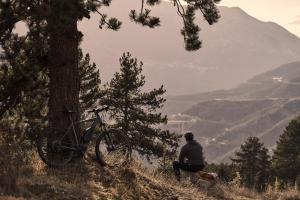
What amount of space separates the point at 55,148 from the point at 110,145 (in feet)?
4.71

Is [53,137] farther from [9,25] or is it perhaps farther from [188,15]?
[188,15]

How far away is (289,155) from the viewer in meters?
60.4

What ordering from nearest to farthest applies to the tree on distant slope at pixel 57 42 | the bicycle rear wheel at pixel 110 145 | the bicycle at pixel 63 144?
the tree on distant slope at pixel 57 42 < the bicycle at pixel 63 144 < the bicycle rear wheel at pixel 110 145

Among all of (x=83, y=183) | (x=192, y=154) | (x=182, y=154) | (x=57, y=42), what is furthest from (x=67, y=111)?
(x=192, y=154)

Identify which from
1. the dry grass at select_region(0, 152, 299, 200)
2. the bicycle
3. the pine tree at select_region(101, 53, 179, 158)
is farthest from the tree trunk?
the pine tree at select_region(101, 53, 179, 158)

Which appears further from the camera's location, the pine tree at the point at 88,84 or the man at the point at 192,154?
the pine tree at the point at 88,84

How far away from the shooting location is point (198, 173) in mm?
13227

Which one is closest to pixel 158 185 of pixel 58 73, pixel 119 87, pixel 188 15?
pixel 58 73

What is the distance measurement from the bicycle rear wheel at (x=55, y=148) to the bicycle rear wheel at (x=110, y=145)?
0.65m

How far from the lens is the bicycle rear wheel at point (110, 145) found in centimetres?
994

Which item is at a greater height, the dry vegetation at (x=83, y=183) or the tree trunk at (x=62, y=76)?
the tree trunk at (x=62, y=76)

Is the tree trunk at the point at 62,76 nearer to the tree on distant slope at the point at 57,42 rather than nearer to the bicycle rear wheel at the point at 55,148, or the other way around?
the tree on distant slope at the point at 57,42

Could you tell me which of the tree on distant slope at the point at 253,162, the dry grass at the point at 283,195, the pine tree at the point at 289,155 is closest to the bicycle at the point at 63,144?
the dry grass at the point at 283,195

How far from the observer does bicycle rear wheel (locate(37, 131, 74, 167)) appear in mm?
9117
